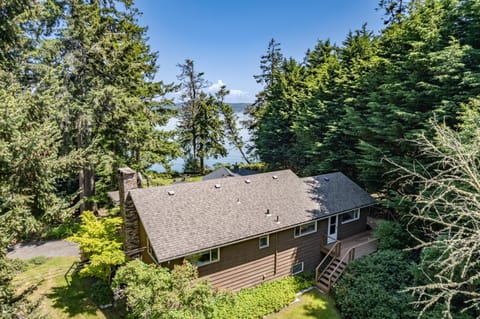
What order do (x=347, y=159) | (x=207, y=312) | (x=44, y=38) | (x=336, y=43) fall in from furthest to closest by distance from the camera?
(x=336, y=43) < (x=347, y=159) < (x=44, y=38) < (x=207, y=312)

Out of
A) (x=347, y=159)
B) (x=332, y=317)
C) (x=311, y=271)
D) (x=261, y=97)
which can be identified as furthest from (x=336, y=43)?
(x=332, y=317)

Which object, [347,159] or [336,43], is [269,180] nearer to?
[347,159]

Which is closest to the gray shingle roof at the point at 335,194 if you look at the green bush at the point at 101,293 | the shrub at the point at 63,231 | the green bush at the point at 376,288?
the green bush at the point at 376,288

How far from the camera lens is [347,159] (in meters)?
20.3

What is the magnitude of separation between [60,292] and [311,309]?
10.7 metres

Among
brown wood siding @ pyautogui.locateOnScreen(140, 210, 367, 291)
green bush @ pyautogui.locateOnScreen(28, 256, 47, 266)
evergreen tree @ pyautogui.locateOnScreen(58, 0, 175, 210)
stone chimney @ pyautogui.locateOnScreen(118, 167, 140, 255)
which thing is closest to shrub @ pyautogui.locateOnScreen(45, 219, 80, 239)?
evergreen tree @ pyautogui.locateOnScreen(58, 0, 175, 210)

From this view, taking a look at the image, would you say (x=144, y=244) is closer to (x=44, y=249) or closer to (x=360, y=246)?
(x=44, y=249)

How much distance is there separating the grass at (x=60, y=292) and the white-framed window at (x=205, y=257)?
3.34 m

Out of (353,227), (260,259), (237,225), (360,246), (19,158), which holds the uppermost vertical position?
(19,158)

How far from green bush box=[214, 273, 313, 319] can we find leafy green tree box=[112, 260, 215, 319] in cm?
221

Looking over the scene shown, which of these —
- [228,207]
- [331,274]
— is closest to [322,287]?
[331,274]

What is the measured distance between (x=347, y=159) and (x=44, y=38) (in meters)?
20.7

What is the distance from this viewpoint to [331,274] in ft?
40.7

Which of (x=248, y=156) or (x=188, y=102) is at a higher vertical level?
(x=188, y=102)
